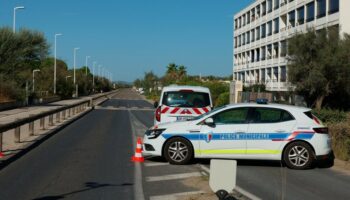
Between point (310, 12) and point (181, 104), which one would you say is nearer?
point (181, 104)

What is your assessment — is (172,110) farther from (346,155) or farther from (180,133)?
(346,155)

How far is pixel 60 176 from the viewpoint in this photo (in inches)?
402

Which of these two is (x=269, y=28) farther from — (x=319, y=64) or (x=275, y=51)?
(x=319, y=64)

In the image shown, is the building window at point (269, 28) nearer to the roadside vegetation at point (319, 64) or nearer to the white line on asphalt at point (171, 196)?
the roadside vegetation at point (319, 64)

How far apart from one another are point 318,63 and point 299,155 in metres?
23.0

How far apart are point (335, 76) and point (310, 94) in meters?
2.33

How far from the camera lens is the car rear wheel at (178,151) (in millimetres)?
12031

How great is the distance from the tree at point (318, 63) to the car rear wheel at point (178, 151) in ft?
75.0

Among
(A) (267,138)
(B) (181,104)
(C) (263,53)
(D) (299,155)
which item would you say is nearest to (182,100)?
(B) (181,104)

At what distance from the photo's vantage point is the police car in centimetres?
1175

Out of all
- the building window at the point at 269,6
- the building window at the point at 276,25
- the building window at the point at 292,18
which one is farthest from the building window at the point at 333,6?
the building window at the point at 269,6

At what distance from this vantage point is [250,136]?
11742 mm

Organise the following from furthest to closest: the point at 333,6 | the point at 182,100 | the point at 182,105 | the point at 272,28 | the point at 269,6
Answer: the point at 269,6 < the point at 272,28 < the point at 333,6 < the point at 182,100 < the point at 182,105

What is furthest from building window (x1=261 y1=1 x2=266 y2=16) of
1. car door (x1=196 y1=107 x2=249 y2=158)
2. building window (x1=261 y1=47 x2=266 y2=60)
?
car door (x1=196 y1=107 x2=249 y2=158)
